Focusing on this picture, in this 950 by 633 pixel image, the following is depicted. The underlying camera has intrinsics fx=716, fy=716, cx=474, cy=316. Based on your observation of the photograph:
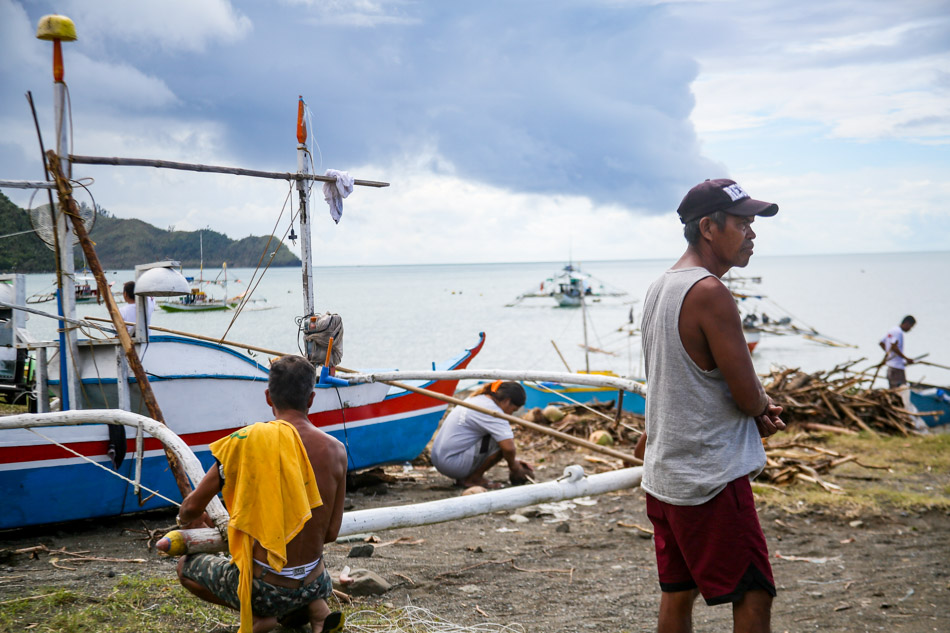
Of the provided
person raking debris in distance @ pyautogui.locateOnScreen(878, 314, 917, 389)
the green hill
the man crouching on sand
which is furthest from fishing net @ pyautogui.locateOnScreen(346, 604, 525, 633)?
person raking debris in distance @ pyautogui.locateOnScreen(878, 314, 917, 389)

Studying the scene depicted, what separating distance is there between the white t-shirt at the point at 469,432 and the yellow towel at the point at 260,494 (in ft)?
14.0

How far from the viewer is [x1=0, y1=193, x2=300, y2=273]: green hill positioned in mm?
5523

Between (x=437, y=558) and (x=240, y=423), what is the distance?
233 cm

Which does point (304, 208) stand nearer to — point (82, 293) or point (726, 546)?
point (82, 293)

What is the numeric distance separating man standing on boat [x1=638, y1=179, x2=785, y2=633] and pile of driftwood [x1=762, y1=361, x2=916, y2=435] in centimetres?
932

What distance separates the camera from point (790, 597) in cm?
428

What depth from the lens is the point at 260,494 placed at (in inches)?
→ 109

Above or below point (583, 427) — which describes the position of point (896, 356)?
above

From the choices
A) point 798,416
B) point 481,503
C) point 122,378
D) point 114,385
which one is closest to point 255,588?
point 481,503

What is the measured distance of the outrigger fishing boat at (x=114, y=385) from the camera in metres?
5.14

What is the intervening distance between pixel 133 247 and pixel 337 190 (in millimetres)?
1855

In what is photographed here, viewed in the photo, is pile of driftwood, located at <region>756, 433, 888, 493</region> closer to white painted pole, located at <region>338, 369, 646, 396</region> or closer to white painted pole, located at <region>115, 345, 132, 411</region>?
white painted pole, located at <region>338, 369, 646, 396</region>

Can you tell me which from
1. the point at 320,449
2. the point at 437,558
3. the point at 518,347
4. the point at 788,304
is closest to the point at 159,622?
the point at 320,449

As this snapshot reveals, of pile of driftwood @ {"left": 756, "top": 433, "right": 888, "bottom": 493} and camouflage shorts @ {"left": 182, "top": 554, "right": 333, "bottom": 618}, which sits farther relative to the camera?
pile of driftwood @ {"left": 756, "top": 433, "right": 888, "bottom": 493}
